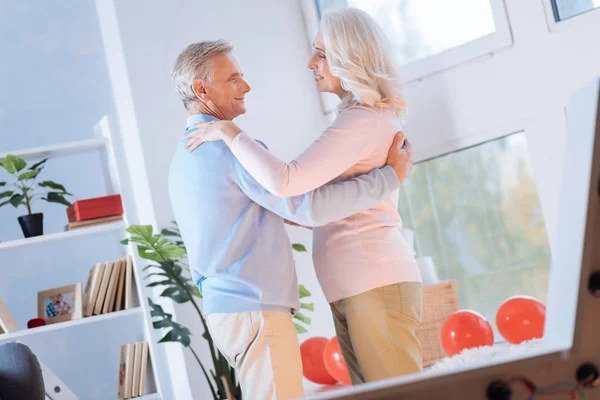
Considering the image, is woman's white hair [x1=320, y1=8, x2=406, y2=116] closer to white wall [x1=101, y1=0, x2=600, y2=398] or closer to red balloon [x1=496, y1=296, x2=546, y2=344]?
red balloon [x1=496, y1=296, x2=546, y2=344]

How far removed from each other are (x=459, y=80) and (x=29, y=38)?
98.4 inches

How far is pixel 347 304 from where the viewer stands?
1.87 m

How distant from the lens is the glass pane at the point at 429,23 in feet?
13.6

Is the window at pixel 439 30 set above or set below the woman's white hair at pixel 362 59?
above

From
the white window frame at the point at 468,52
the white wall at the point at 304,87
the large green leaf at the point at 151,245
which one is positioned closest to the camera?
the large green leaf at the point at 151,245

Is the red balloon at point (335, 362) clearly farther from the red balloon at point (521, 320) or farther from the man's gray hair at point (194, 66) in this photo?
the man's gray hair at point (194, 66)

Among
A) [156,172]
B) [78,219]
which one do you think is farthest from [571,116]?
[156,172]

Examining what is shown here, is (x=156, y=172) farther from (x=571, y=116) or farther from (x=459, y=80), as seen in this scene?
(x=571, y=116)

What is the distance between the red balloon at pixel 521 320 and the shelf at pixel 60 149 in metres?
2.10

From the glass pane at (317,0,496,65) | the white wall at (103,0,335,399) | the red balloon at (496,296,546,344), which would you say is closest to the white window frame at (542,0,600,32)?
the glass pane at (317,0,496,65)

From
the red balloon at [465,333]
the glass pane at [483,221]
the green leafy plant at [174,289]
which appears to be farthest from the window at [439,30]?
the red balloon at [465,333]

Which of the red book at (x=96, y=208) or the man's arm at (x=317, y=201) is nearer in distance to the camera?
the man's arm at (x=317, y=201)

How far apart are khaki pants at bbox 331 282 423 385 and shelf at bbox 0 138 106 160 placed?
2363 mm

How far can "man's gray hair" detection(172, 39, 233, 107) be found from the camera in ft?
6.71
